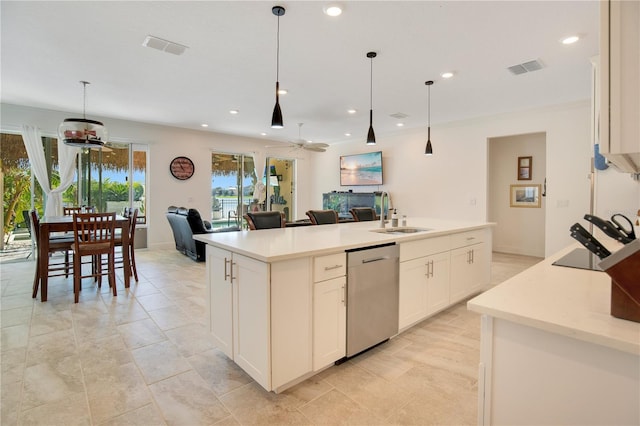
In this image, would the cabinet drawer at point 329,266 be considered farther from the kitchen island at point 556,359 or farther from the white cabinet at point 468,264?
the white cabinet at point 468,264

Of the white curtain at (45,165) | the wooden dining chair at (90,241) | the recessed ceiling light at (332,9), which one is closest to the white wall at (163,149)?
the white curtain at (45,165)

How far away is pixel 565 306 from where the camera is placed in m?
0.98

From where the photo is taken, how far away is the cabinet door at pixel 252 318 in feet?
5.75

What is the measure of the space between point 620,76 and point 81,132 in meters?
4.78

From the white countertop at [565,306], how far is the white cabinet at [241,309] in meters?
1.16

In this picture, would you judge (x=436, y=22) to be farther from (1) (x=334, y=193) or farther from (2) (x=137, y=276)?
(1) (x=334, y=193)

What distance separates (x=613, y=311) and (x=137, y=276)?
502 cm

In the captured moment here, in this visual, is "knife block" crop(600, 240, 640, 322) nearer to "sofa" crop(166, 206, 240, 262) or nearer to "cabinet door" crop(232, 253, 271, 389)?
"cabinet door" crop(232, 253, 271, 389)

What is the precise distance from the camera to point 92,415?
1.70 meters

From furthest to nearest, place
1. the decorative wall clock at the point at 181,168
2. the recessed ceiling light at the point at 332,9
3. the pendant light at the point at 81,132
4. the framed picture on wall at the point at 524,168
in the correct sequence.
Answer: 1. the decorative wall clock at the point at 181,168
2. the framed picture on wall at the point at 524,168
3. the pendant light at the point at 81,132
4. the recessed ceiling light at the point at 332,9

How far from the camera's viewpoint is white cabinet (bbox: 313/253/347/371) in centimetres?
195

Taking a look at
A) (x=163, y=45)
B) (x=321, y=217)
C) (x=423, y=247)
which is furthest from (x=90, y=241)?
(x=423, y=247)

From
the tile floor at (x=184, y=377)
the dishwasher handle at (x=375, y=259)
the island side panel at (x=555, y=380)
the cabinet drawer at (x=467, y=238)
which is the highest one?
the cabinet drawer at (x=467, y=238)

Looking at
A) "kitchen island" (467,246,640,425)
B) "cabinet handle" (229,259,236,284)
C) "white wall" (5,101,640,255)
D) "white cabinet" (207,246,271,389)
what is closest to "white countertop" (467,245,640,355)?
"kitchen island" (467,246,640,425)
